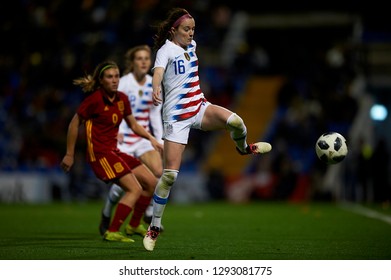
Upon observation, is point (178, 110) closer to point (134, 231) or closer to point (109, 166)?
point (109, 166)

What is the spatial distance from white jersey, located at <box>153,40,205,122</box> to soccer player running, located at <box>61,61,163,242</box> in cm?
121

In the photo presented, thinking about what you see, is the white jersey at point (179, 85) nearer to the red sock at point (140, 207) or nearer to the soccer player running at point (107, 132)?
the soccer player running at point (107, 132)

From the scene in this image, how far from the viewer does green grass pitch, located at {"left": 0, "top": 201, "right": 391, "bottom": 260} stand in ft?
27.7

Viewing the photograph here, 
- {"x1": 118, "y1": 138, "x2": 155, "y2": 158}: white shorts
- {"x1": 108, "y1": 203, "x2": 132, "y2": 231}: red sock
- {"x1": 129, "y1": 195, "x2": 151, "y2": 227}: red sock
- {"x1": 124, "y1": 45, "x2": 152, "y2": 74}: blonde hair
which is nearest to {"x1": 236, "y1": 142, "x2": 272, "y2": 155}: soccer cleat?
Result: {"x1": 108, "y1": 203, "x2": 132, "y2": 231}: red sock

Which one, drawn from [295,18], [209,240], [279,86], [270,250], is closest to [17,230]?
[209,240]

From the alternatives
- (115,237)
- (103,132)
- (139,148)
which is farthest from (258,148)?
(139,148)

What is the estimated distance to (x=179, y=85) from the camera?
8.99 meters

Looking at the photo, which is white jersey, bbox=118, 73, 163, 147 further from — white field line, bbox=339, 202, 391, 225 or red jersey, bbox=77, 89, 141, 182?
white field line, bbox=339, 202, 391, 225

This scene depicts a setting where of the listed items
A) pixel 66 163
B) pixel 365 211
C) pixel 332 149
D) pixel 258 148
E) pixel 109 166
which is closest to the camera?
pixel 258 148

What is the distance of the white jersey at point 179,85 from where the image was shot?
8961mm

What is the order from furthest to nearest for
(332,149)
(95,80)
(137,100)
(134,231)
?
1. (137,100)
2. (134,231)
3. (95,80)
4. (332,149)

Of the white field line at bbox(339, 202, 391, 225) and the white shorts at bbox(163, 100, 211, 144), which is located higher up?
the white shorts at bbox(163, 100, 211, 144)

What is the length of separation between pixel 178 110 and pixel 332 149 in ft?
6.76
